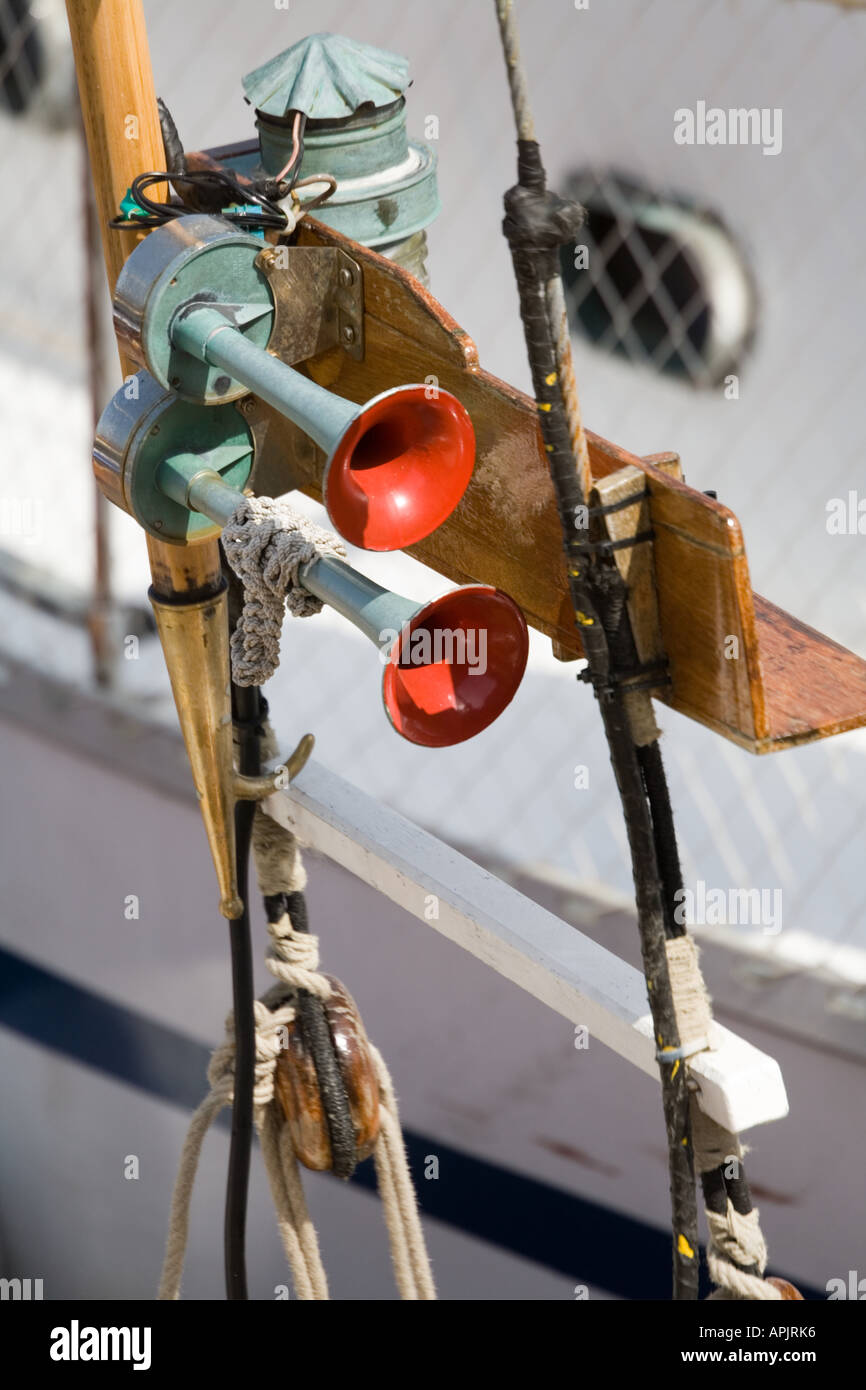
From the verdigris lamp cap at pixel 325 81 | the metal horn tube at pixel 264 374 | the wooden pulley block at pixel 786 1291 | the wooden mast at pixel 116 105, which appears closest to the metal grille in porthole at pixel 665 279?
the verdigris lamp cap at pixel 325 81

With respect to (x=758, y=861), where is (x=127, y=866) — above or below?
above

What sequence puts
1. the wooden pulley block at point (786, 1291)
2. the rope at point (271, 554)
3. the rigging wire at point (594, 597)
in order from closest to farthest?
the rigging wire at point (594, 597)
the rope at point (271, 554)
the wooden pulley block at point (786, 1291)

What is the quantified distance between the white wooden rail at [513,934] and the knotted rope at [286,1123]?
0.06m

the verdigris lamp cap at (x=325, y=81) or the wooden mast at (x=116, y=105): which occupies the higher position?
the verdigris lamp cap at (x=325, y=81)

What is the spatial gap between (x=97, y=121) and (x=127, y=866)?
5.57 ft

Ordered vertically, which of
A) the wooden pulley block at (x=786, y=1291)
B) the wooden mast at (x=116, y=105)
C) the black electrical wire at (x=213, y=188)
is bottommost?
the wooden pulley block at (x=786, y=1291)

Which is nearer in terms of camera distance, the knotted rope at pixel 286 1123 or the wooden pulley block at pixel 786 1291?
the wooden pulley block at pixel 786 1291

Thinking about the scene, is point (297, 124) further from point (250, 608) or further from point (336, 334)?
point (250, 608)

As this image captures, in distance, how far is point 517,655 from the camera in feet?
2.42

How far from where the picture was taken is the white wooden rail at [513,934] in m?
0.84

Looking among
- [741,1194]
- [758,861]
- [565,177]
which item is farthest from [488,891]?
[565,177]

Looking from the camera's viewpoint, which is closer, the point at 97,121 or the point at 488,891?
the point at 97,121

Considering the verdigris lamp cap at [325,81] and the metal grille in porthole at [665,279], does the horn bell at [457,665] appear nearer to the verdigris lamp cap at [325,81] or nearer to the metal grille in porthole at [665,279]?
the verdigris lamp cap at [325,81]

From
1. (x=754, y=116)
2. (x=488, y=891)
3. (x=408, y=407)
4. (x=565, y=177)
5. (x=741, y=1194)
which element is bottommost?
(x=741, y=1194)
